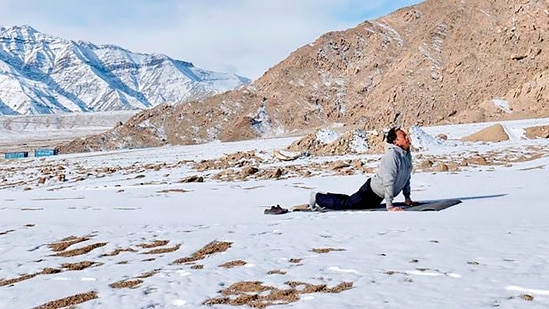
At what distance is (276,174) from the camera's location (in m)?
16.6

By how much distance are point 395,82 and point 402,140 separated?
175 ft

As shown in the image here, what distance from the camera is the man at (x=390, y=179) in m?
8.20

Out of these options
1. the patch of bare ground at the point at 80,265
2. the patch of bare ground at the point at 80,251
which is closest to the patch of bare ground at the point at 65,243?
the patch of bare ground at the point at 80,251

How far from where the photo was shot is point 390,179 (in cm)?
811

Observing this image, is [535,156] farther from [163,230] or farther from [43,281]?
[43,281]

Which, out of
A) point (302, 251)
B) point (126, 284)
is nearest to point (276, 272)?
point (302, 251)

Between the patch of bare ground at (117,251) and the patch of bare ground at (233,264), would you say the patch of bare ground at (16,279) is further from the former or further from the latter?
the patch of bare ground at (233,264)

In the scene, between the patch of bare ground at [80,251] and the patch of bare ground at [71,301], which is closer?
the patch of bare ground at [71,301]

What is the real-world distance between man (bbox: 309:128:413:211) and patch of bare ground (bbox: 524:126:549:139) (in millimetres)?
21123

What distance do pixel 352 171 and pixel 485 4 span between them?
177 ft

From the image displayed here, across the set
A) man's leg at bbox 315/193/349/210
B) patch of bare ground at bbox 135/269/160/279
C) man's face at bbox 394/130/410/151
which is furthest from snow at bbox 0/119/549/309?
man's face at bbox 394/130/410/151

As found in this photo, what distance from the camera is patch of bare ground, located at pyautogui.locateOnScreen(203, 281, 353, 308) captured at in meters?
4.32

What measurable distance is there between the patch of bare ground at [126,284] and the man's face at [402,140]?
4.66 m

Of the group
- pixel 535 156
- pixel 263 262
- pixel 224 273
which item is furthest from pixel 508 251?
pixel 535 156
